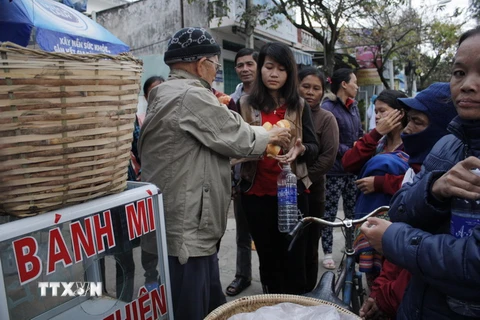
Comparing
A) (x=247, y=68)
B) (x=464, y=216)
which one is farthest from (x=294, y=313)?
(x=247, y=68)

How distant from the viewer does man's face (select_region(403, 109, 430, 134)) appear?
73.9 inches

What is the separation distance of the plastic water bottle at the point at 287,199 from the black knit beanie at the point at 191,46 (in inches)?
36.3

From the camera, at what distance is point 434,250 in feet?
3.27

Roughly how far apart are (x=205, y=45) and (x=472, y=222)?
1.33 meters

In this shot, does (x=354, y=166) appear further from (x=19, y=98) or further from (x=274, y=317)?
(x=19, y=98)

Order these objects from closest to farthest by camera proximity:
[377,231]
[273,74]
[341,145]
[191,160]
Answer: [377,231]
[191,160]
[273,74]
[341,145]

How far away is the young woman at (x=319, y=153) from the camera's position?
2.78 m

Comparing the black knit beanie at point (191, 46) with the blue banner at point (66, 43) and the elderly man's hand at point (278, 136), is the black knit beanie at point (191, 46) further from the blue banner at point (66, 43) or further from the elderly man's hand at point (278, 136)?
the blue banner at point (66, 43)

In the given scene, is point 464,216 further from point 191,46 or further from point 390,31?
point 390,31

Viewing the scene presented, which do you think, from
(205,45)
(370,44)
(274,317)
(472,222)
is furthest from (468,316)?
(370,44)

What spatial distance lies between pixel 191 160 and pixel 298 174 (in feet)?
3.41

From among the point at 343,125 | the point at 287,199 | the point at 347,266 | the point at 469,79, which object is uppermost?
the point at 469,79

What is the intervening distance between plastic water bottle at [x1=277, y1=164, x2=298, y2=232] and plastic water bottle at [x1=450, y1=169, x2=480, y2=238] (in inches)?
51.6

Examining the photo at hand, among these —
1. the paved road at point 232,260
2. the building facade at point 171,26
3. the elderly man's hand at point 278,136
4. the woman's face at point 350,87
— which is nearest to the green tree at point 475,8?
the building facade at point 171,26
